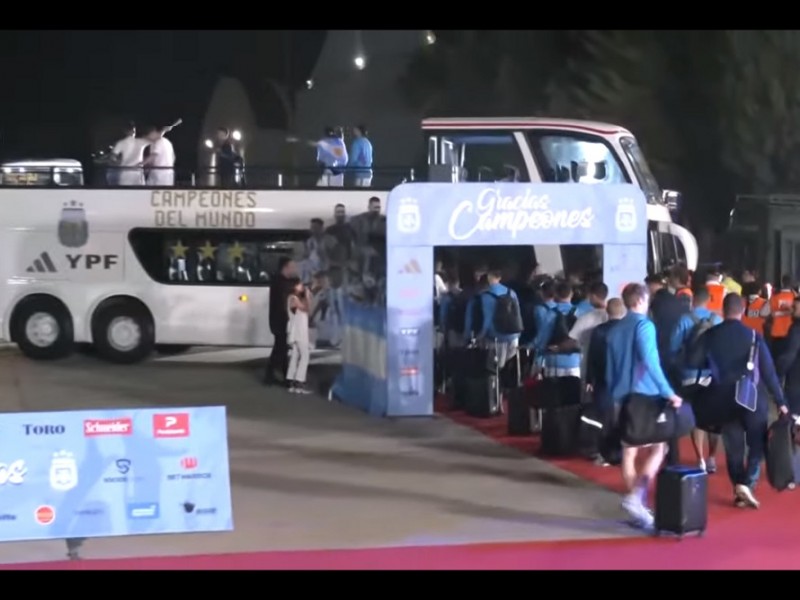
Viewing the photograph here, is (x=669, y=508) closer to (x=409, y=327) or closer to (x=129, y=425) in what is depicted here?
(x=129, y=425)

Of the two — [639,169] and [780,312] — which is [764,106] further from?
[780,312]

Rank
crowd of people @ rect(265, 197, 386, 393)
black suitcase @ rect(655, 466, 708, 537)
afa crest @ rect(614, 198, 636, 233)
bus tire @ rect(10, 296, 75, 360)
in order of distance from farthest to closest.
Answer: bus tire @ rect(10, 296, 75, 360), crowd of people @ rect(265, 197, 386, 393), afa crest @ rect(614, 198, 636, 233), black suitcase @ rect(655, 466, 708, 537)

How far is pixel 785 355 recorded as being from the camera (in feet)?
37.8

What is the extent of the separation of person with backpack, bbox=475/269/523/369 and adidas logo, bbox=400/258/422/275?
32.6 inches

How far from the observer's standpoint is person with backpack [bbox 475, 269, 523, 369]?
14.5 metres

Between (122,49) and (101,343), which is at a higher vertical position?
(122,49)

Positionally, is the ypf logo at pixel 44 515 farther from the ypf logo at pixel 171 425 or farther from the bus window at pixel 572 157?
the bus window at pixel 572 157

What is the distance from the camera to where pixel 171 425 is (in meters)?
8.14

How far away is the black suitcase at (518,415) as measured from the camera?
44.7ft

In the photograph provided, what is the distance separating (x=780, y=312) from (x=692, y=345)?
19.3 feet

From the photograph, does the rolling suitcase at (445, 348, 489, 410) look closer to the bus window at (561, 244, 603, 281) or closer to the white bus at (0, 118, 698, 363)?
the bus window at (561, 244, 603, 281)

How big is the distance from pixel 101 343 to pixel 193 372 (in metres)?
1.46

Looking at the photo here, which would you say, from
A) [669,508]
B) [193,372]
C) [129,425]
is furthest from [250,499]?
[193,372]

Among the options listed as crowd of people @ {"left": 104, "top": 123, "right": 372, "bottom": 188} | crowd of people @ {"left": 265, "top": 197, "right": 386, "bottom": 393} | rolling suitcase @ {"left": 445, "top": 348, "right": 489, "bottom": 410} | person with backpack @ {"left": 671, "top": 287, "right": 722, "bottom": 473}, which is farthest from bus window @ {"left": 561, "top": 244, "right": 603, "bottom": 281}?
person with backpack @ {"left": 671, "top": 287, "right": 722, "bottom": 473}
